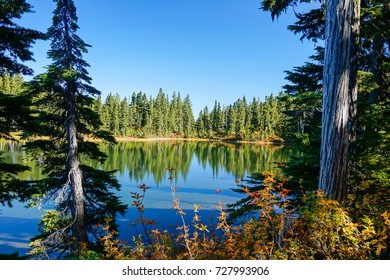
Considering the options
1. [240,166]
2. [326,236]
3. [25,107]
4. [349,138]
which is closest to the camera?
[326,236]

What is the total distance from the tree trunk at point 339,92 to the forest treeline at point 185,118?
72.7 m

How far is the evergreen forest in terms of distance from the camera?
3566 millimetres

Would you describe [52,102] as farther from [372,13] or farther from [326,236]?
[372,13]

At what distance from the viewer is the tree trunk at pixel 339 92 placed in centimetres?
417

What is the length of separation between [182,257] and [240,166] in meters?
33.4

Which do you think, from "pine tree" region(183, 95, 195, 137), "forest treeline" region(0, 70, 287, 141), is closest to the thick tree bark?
"forest treeline" region(0, 70, 287, 141)

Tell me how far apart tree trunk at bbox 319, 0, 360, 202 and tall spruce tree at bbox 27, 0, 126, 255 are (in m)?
7.52

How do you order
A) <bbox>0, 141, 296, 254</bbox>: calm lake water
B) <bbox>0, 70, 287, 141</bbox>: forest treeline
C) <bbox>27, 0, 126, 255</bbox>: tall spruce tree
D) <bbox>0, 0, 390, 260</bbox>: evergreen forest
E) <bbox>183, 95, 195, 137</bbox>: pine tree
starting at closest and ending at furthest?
<bbox>0, 0, 390, 260</bbox>: evergreen forest, <bbox>27, 0, 126, 255</bbox>: tall spruce tree, <bbox>0, 141, 296, 254</bbox>: calm lake water, <bbox>0, 70, 287, 141</bbox>: forest treeline, <bbox>183, 95, 195, 137</bbox>: pine tree

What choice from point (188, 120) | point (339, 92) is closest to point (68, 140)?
point (339, 92)

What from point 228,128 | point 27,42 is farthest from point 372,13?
point 228,128

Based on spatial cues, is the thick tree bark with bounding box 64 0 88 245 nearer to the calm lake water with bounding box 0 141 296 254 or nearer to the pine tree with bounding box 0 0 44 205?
the calm lake water with bounding box 0 141 296 254

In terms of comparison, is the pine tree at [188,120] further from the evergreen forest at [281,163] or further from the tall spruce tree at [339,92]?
the tall spruce tree at [339,92]

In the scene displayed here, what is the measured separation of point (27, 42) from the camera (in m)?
5.99

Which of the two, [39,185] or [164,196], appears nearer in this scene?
[39,185]
